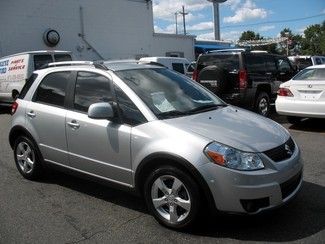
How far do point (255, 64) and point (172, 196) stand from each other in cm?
845

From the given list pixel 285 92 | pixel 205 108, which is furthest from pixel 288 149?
pixel 285 92

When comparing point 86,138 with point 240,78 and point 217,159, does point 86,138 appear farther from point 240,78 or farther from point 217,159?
point 240,78

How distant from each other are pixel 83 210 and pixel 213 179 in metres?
1.78

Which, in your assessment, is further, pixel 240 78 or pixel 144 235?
pixel 240 78

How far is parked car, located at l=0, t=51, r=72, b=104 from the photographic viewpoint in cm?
1480

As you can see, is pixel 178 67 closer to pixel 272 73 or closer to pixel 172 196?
pixel 272 73

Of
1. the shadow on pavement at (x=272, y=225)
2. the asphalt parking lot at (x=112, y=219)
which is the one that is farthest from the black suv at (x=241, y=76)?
the shadow on pavement at (x=272, y=225)

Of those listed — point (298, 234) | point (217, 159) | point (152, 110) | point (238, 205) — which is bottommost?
point (298, 234)

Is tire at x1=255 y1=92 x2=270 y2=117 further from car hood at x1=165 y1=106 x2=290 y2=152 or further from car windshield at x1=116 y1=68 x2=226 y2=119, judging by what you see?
car hood at x1=165 y1=106 x2=290 y2=152

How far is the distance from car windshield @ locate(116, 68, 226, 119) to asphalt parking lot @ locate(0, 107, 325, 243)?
3.88 feet

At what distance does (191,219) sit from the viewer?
4430mm

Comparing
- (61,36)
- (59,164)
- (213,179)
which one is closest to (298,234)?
(213,179)

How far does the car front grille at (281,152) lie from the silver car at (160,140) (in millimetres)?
10

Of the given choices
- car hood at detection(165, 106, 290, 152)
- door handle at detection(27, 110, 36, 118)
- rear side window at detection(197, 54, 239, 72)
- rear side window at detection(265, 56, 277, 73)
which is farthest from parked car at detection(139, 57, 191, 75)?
car hood at detection(165, 106, 290, 152)
